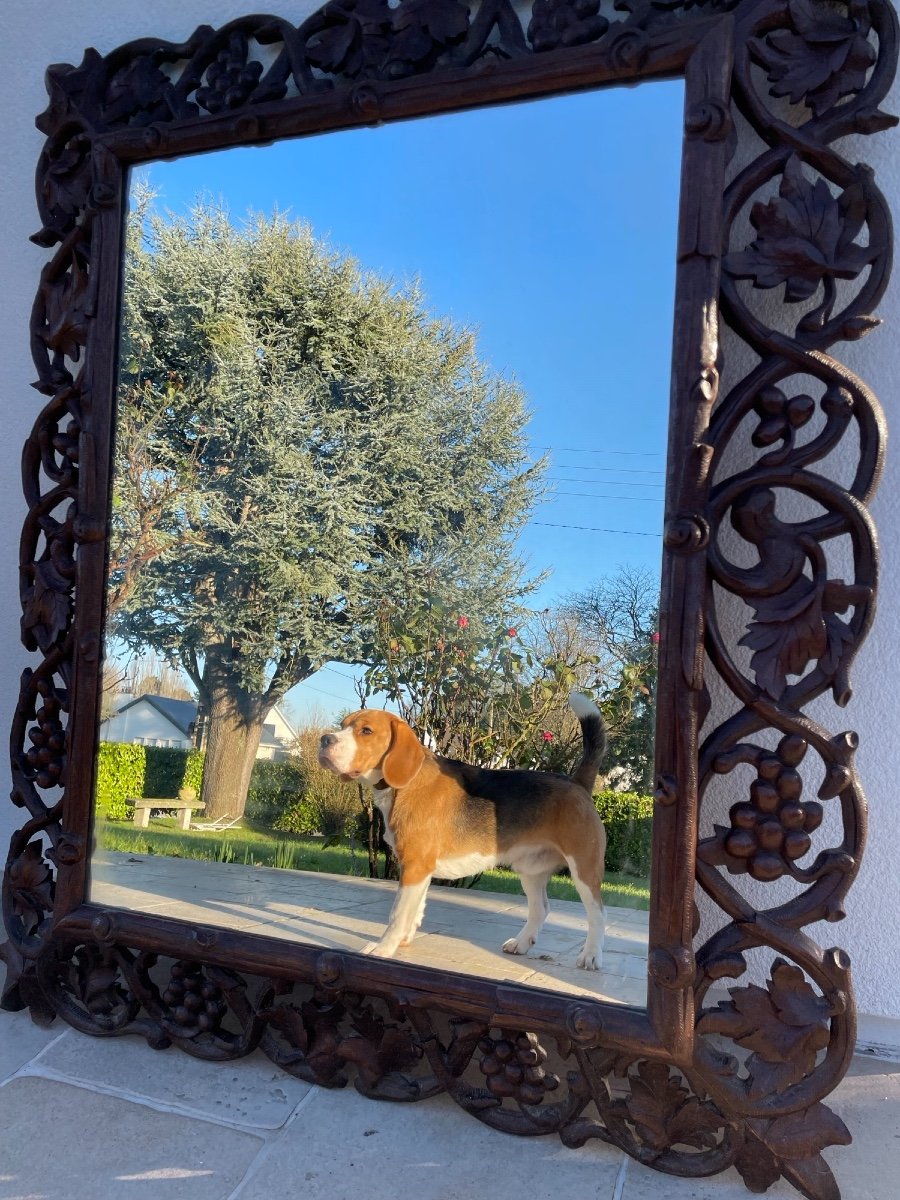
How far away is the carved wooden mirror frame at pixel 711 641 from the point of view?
1784 millimetres

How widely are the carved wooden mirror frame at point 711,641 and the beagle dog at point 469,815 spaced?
0.18 meters

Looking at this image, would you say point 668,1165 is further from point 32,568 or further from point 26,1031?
point 32,568

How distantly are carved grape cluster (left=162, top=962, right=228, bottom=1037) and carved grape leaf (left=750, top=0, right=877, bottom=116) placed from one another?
2.19 m

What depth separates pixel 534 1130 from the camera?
1.89m

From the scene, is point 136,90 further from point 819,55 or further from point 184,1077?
point 184,1077

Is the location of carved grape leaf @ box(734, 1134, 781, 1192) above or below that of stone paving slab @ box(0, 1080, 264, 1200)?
above

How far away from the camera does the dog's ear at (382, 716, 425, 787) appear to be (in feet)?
7.06

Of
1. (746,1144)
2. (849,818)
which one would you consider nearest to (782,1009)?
(746,1144)

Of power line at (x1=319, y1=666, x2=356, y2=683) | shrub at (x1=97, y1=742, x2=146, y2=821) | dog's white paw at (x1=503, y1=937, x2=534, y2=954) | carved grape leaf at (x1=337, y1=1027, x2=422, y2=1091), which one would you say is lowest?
carved grape leaf at (x1=337, y1=1027, x2=422, y2=1091)

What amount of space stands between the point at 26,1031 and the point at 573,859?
4.52ft

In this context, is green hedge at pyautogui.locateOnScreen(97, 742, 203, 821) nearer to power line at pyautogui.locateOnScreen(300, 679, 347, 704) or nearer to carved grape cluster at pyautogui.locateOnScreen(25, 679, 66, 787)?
carved grape cluster at pyautogui.locateOnScreen(25, 679, 66, 787)

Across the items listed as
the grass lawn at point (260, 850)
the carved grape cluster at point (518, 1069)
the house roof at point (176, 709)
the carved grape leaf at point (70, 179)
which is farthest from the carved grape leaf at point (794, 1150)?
the carved grape leaf at point (70, 179)

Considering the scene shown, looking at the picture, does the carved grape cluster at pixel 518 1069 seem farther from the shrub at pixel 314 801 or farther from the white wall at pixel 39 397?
the white wall at pixel 39 397

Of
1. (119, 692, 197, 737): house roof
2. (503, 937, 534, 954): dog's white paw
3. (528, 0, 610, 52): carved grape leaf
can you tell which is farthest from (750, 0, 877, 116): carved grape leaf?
(119, 692, 197, 737): house roof
